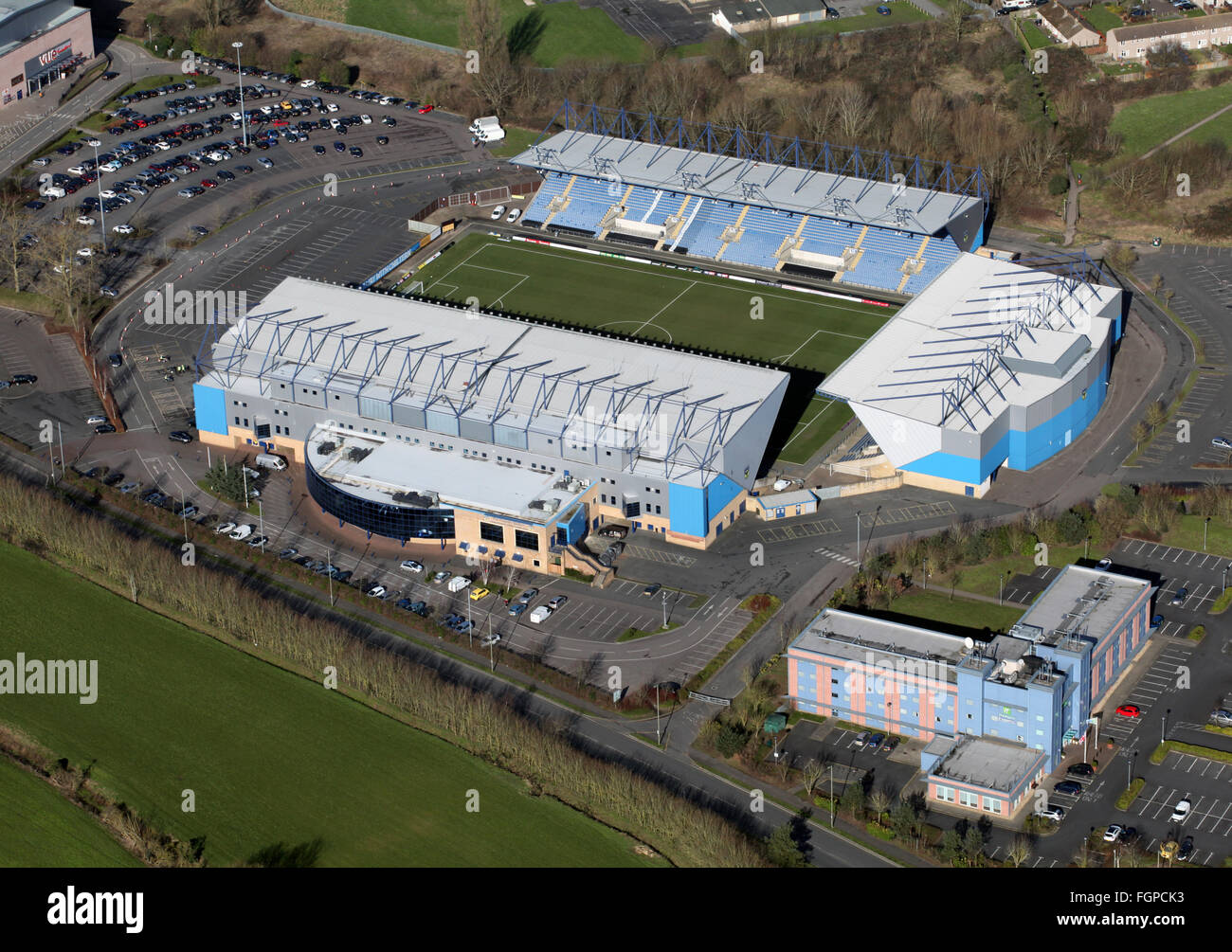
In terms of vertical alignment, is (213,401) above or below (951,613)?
above

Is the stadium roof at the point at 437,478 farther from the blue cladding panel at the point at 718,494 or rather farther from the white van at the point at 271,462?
the blue cladding panel at the point at 718,494

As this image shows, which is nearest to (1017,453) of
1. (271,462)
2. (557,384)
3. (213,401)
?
(557,384)

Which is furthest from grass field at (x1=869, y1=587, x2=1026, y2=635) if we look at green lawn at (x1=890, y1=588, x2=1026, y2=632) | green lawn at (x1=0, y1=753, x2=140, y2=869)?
green lawn at (x1=0, y1=753, x2=140, y2=869)

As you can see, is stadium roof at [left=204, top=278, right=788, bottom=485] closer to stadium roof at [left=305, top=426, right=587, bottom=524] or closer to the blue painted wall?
stadium roof at [left=305, top=426, right=587, bottom=524]

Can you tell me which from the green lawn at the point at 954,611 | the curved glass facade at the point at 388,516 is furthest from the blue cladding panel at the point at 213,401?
the green lawn at the point at 954,611

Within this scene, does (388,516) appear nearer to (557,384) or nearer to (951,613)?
(557,384)

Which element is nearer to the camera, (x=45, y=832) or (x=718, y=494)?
(x=45, y=832)

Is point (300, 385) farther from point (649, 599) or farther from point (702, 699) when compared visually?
point (702, 699)
